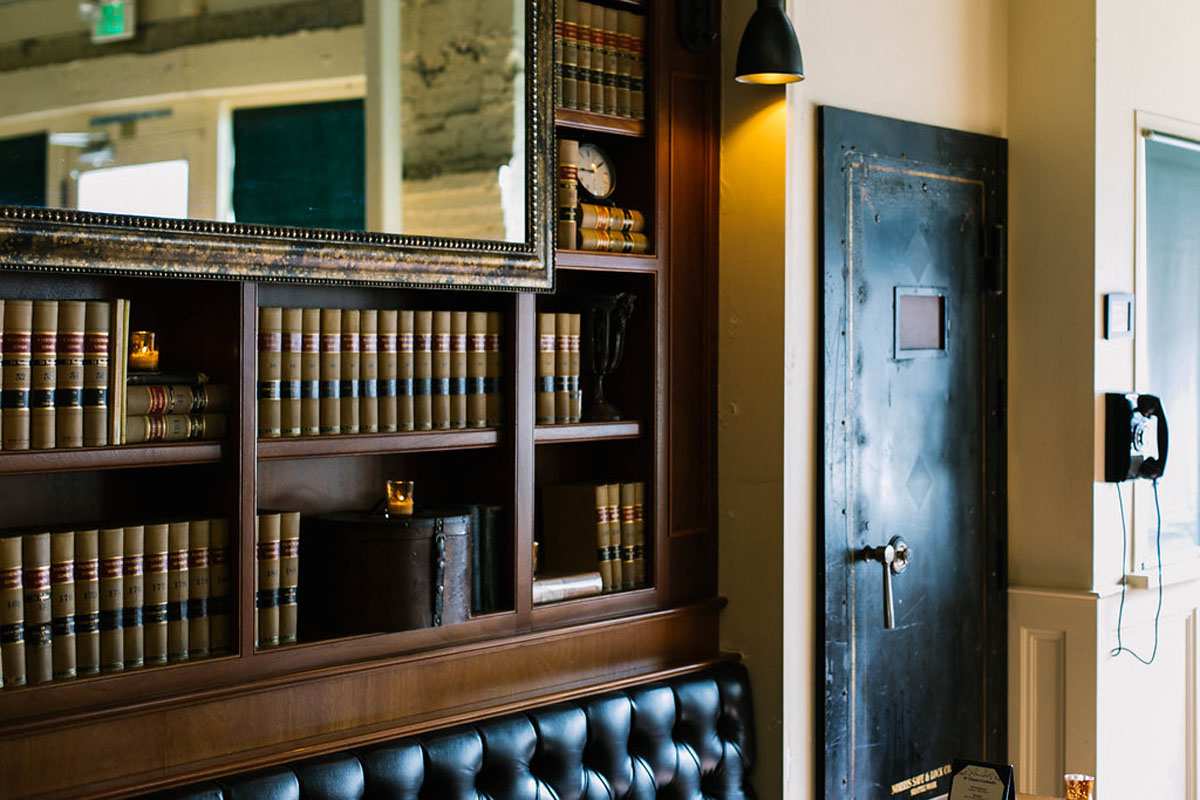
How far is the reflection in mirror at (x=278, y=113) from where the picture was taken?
2.31 m

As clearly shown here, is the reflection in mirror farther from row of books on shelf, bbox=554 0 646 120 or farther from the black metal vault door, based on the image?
the black metal vault door

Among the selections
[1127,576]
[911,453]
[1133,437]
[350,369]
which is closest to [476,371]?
[350,369]

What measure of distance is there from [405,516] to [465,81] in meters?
1.03

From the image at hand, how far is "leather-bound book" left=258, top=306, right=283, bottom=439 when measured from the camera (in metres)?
2.67

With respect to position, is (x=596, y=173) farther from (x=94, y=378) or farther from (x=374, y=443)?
(x=94, y=378)

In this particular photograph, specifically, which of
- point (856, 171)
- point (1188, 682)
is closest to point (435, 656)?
point (856, 171)

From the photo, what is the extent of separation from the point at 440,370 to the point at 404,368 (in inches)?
4.2

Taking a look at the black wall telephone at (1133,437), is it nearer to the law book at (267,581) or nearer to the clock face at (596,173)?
the clock face at (596,173)

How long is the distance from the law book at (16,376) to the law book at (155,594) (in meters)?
0.31

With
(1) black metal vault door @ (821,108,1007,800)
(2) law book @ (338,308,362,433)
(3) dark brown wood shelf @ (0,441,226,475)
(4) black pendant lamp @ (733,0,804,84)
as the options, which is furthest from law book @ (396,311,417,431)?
(1) black metal vault door @ (821,108,1007,800)

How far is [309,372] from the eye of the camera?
274 centimetres

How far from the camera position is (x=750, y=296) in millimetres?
3545

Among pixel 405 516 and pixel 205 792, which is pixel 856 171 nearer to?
pixel 405 516

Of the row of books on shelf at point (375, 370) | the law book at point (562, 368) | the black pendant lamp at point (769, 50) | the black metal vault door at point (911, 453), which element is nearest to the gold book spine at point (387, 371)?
the row of books on shelf at point (375, 370)
